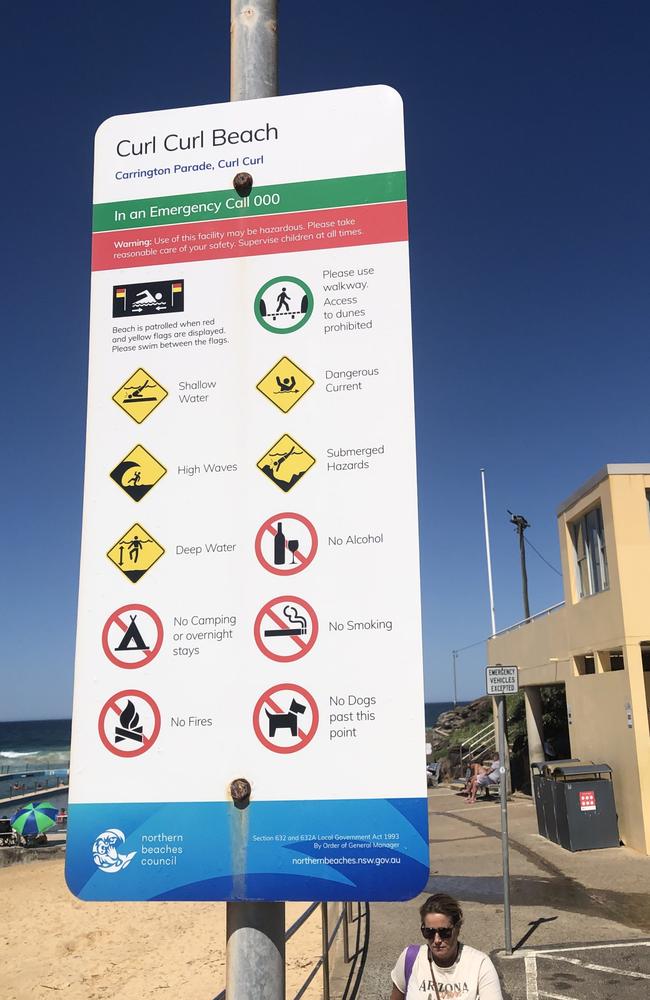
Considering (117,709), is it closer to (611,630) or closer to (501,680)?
(501,680)

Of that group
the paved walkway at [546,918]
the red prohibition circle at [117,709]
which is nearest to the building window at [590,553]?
the paved walkway at [546,918]

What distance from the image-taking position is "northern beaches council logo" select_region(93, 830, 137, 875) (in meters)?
1.97

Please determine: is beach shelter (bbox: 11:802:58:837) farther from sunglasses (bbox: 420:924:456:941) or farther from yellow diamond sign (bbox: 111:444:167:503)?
yellow diamond sign (bbox: 111:444:167:503)

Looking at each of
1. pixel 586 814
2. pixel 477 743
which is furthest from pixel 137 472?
pixel 477 743

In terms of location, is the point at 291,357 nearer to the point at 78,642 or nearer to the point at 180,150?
the point at 180,150

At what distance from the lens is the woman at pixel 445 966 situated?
3.38 metres

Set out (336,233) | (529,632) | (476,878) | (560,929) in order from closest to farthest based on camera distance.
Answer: (336,233), (560,929), (476,878), (529,632)

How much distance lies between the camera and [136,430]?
86.0 inches


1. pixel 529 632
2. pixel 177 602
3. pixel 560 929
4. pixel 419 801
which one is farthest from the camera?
pixel 529 632

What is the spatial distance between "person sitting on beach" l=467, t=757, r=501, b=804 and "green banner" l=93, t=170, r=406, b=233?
22.9 meters

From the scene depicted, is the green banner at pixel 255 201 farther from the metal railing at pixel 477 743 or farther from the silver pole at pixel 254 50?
the metal railing at pixel 477 743

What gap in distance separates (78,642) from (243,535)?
0.53 meters

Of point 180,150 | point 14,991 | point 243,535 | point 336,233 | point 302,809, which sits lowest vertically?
point 14,991

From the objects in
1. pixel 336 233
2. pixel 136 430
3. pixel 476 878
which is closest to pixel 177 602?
pixel 136 430
